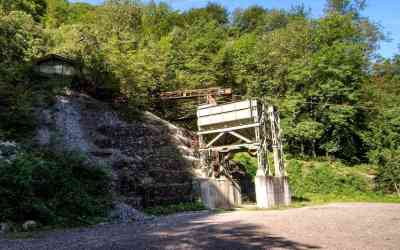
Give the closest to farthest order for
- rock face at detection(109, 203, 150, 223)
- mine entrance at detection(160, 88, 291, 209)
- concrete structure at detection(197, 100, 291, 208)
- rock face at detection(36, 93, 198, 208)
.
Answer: rock face at detection(109, 203, 150, 223) < rock face at detection(36, 93, 198, 208) < concrete structure at detection(197, 100, 291, 208) < mine entrance at detection(160, 88, 291, 209)

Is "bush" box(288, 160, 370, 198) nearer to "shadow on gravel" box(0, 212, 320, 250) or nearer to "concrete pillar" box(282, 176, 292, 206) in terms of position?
"concrete pillar" box(282, 176, 292, 206)

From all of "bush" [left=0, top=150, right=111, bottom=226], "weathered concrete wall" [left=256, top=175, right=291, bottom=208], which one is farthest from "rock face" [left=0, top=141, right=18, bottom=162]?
"weathered concrete wall" [left=256, top=175, right=291, bottom=208]

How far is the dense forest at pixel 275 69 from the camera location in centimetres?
2809

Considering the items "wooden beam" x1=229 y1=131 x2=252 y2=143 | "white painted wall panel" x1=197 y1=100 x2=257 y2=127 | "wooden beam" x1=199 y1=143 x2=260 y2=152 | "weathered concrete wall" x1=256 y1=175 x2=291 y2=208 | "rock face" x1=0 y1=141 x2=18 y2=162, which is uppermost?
"white painted wall panel" x1=197 y1=100 x2=257 y2=127

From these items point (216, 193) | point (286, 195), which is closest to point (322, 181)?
A: point (286, 195)

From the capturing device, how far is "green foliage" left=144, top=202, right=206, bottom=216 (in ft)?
55.4

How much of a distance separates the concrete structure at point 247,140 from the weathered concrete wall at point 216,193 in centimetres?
25

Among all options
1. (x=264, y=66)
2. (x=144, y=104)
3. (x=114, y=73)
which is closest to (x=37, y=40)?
(x=114, y=73)

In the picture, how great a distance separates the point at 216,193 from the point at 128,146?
575cm

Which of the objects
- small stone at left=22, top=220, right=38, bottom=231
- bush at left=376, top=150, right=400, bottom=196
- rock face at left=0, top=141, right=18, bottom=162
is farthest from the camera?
bush at left=376, top=150, right=400, bottom=196

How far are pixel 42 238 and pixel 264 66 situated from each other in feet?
110

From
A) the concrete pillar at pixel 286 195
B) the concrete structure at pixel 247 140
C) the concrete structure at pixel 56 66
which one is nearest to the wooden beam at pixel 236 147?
the concrete structure at pixel 247 140

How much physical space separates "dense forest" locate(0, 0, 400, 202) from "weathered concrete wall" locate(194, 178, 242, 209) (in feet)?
32.2

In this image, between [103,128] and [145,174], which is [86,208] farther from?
[103,128]
